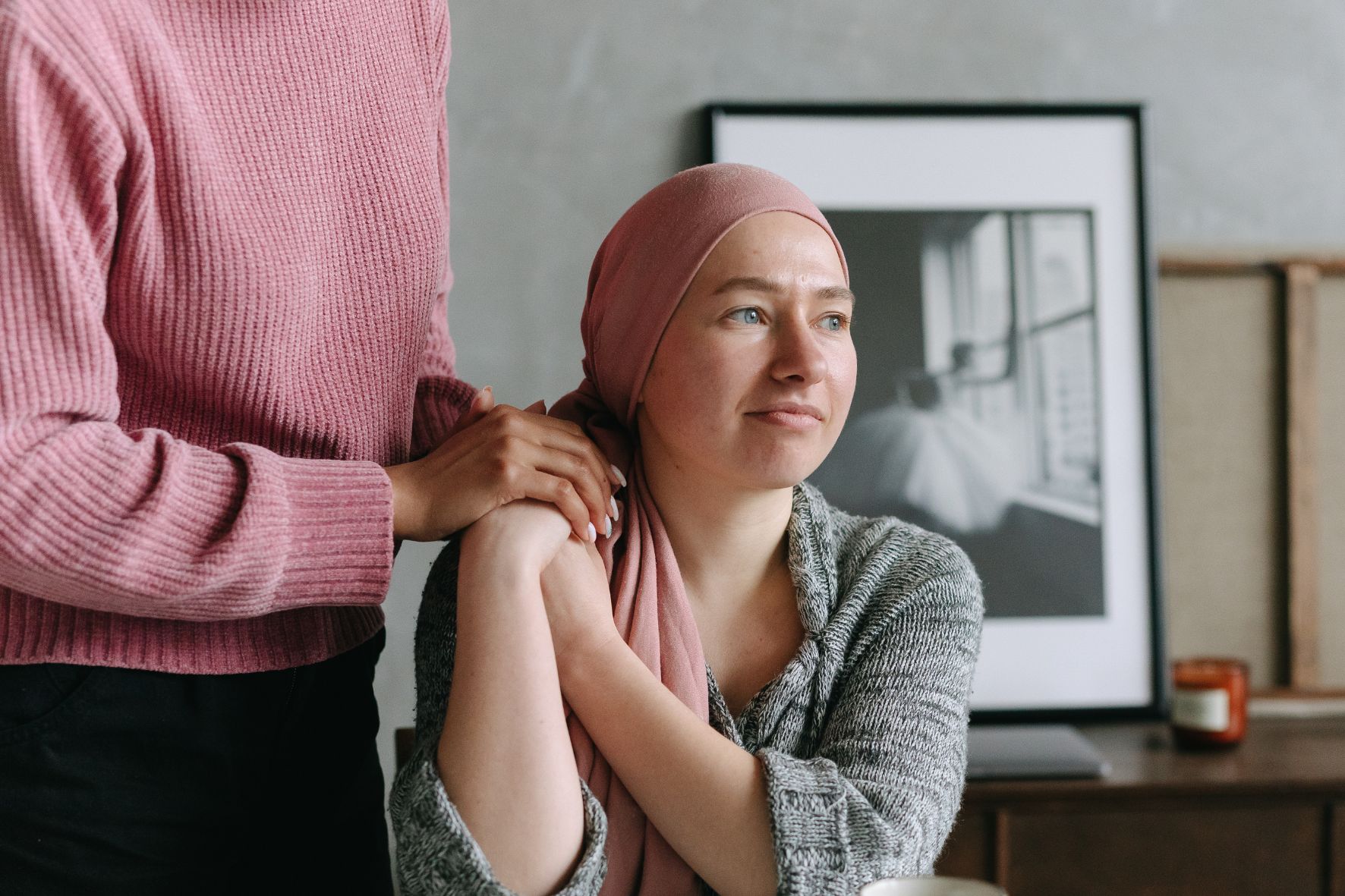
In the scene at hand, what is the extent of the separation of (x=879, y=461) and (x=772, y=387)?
1002 millimetres

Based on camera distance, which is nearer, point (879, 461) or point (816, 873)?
point (816, 873)

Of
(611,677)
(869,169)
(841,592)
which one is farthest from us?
(869,169)

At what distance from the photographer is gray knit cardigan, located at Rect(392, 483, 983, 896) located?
100cm

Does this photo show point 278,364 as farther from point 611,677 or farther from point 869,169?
point 869,169

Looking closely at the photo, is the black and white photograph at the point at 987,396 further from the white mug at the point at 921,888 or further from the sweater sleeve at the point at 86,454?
the white mug at the point at 921,888

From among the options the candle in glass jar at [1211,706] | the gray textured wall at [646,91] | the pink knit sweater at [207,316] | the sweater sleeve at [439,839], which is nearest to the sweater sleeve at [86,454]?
the pink knit sweater at [207,316]

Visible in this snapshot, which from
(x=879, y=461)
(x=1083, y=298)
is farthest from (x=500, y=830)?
(x=1083, y=298)

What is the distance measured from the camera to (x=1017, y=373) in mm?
2127

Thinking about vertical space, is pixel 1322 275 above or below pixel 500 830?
above

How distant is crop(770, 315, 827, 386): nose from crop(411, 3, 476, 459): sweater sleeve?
37cm

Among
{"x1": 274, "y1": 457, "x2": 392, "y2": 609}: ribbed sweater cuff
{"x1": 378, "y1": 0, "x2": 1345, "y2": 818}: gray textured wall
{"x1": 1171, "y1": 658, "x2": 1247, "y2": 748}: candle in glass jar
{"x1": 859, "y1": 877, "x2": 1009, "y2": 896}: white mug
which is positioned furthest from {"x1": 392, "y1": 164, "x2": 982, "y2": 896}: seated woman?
{"x1": 1171, "y1": 658, "x2": 1247, "y2": 748}: candle in glass jar

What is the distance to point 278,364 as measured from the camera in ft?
3.34

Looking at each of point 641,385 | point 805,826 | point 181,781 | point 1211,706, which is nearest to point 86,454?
point 181,781

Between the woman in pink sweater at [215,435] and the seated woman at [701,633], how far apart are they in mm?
99
